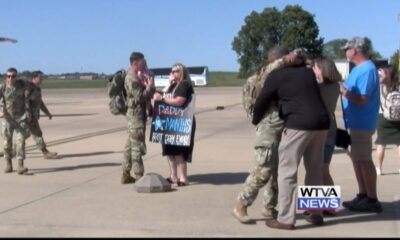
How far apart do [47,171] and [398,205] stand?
18.9 feet

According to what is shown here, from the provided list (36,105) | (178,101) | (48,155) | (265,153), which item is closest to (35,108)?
(36,105)

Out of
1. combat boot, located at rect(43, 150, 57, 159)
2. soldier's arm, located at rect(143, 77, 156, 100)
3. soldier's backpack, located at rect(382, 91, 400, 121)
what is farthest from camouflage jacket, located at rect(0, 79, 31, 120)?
soldier's backpack, located at rect(382, 91, 400, 121)

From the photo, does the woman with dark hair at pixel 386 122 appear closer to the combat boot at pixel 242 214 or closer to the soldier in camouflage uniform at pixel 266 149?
the soldier in camouflage uniform at pixel 266 149

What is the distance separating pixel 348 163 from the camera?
1114 centimetres

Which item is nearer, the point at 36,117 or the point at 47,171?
the point at 47,171

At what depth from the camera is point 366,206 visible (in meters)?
7.29

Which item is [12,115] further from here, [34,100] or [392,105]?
[392,105]

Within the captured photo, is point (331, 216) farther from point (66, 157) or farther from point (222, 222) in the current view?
point (66, 157)

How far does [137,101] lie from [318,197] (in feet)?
10.9

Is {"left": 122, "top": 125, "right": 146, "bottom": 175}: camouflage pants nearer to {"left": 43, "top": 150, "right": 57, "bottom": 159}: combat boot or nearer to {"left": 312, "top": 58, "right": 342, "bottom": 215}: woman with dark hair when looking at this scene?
{"left": 312, "top": 58, "right": 342, "bottom": 215}: woman with dark hair

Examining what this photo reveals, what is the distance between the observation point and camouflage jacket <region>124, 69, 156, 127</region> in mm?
9016

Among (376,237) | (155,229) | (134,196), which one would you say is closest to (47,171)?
(134,196)

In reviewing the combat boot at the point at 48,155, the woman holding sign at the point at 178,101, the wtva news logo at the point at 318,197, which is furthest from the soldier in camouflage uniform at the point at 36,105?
the wtva news logo at the point at 318,197

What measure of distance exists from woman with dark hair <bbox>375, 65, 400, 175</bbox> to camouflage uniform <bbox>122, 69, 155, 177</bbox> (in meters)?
3.23
